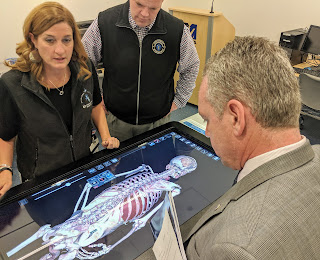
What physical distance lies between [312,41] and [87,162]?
12.5ft

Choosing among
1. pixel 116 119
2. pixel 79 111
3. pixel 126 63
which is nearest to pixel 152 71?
pixel 126 63

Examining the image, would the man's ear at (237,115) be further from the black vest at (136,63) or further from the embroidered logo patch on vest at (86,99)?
the black vest at (136,63)

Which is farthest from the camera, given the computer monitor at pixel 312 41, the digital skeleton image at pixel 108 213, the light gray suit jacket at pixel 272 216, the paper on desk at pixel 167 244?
the computer monitor at pixel 312 41

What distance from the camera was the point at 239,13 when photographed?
16.4 feet

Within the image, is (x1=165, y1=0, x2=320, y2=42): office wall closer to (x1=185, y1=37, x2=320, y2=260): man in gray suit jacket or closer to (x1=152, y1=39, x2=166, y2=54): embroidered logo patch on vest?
(x1=152, y1=39, x2=166, y2=54): embroidered logo patch on vest

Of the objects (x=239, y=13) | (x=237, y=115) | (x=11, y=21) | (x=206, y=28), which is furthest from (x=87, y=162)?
(x=239, y=13)

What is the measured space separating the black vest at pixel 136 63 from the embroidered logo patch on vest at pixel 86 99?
399mm

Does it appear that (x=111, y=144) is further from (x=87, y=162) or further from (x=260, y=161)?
(x=260, y=161)

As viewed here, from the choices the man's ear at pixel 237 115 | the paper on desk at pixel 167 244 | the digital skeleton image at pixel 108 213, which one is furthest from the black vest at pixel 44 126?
the man's ear at pixel 237 115

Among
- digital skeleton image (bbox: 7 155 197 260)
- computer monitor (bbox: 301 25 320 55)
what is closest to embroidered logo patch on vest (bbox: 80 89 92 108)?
digital skeleton image (bbox: 7 155 197 260)

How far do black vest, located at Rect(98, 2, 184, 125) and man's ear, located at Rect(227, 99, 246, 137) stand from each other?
1.17m

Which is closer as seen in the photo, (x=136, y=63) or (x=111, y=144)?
(x=111, y=144)

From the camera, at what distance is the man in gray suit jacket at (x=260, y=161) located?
64 cm

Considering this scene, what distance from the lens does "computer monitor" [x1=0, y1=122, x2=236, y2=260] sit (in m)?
1.02
